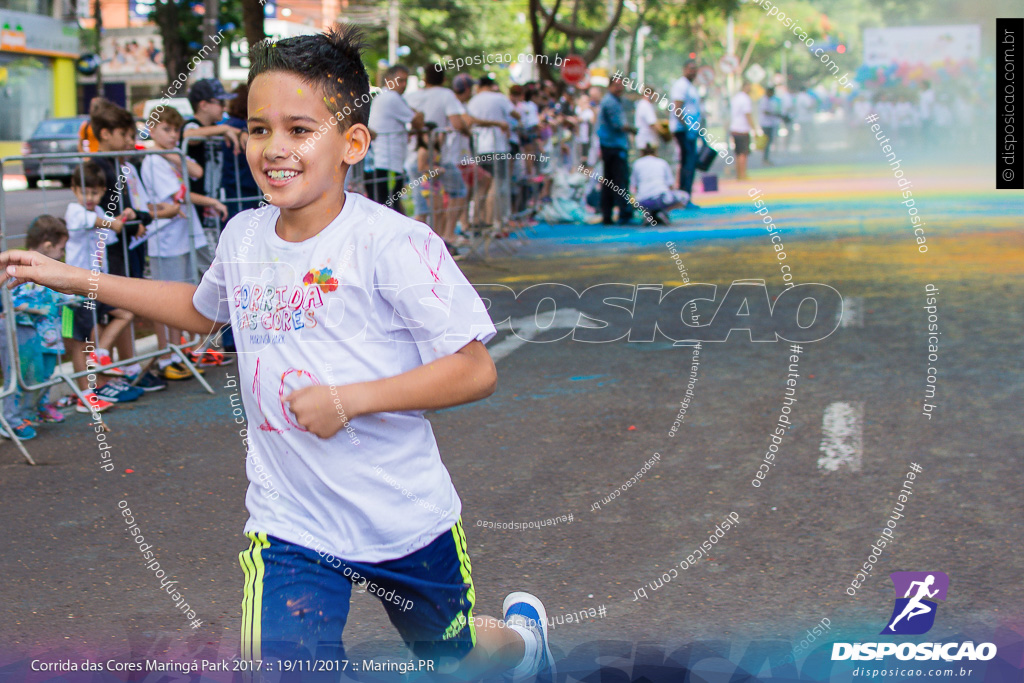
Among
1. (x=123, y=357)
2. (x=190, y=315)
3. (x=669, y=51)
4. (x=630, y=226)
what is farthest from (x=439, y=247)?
(x=669, y=51)

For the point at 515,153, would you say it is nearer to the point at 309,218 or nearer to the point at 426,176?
the point at 426,176

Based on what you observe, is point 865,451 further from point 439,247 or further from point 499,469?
point 439,247

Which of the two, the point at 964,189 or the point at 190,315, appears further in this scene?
the point at 964,189

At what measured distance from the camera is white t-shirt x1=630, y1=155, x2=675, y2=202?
15.3 meters

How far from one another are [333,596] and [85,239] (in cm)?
496

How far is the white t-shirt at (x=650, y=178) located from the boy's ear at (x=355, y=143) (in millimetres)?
13203

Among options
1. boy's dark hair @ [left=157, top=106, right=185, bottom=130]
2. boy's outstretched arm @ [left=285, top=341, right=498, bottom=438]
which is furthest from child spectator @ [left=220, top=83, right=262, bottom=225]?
boy's outstretched arm @ [left=285, top=341, right=498, bottom=438]

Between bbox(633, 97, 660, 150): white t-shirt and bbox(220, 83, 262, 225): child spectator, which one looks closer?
bbox(220, 83, 262, 225): child spectator

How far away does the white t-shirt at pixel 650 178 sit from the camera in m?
15.3

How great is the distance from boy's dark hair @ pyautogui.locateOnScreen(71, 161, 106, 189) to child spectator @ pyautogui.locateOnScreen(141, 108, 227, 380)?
0.41 meters

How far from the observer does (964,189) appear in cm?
Result: 2139

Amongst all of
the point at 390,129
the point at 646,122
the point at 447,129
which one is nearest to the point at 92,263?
the point at 390,129

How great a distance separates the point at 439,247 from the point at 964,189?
21.1 metres

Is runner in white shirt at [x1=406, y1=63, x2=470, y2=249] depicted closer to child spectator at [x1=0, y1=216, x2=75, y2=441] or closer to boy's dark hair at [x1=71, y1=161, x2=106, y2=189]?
boy's dark hair at [x1=71, y1=161, x2=106, y2=189]
